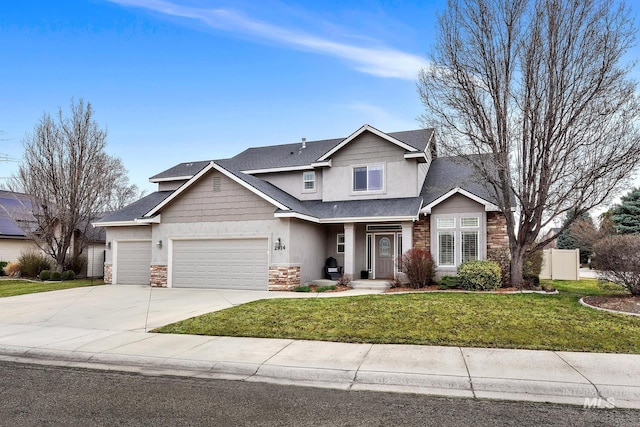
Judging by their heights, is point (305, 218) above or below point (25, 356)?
above

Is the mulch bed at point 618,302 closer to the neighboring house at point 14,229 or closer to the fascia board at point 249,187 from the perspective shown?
the fascia board at point 249,187

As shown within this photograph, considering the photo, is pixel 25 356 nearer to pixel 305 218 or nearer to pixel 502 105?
pixel 305 218

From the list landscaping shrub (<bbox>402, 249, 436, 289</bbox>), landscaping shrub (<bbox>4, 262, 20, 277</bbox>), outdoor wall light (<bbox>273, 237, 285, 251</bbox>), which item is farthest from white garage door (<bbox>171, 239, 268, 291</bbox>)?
landscaping shrub (<bbox>4, 262, 20, 277</bbox>)

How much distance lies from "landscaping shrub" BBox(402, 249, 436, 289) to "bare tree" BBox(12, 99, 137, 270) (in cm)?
1858

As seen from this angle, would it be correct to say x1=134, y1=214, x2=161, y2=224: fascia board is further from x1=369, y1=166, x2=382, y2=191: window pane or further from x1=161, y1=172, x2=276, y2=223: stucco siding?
x1=369, y1=166, x2=382, y2=191: window pane

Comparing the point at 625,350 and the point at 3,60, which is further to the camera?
the point at 3,60

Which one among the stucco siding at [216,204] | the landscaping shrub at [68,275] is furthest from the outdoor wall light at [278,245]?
the landscaping shrub at [68,275]

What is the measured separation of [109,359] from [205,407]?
3054 mm

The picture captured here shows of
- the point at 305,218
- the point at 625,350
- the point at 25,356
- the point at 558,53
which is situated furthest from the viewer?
the point at 305,218

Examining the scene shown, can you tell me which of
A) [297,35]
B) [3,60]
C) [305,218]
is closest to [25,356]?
[3,60]

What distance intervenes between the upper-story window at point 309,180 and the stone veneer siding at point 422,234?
217 inches

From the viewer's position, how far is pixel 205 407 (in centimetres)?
488

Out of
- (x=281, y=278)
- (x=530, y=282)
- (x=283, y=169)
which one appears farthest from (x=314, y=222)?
(x=530, y=282)

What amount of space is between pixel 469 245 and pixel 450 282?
2204mm
